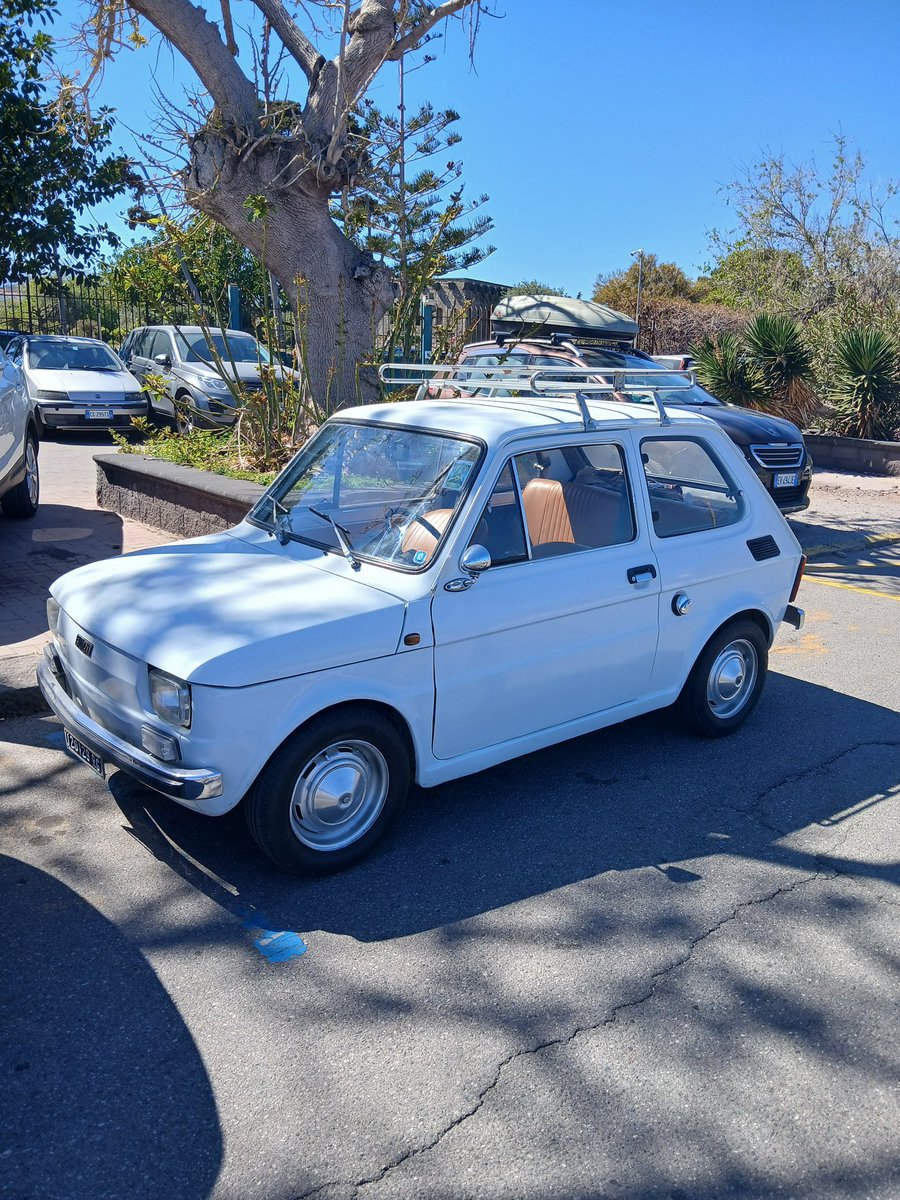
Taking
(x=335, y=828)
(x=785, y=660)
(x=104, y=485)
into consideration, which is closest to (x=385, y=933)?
(x=335, y=828)

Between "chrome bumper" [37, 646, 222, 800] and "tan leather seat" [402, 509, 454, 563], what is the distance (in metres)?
1.25

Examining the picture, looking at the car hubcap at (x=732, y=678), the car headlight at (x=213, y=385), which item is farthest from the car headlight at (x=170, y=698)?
the car headlight at (x=213, y=385)

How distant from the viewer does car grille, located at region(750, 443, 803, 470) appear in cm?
1067

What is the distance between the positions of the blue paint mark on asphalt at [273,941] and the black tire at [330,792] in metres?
0.24

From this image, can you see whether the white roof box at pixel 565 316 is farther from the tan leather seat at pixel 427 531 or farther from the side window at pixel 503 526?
the tan leather seat at pixel 427 531

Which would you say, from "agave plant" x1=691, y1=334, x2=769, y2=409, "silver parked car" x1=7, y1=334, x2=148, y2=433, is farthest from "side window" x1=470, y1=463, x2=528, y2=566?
"agave plant" x1=691, y1=334, x2=769, y2=409

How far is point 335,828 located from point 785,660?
13.3 feet

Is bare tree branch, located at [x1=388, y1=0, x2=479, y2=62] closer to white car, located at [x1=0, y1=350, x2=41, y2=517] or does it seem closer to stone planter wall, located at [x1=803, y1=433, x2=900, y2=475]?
white car, located at [x1=0, y1=350, x2=41, y2=517]

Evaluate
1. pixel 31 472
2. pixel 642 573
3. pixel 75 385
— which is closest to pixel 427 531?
pixel 642 573

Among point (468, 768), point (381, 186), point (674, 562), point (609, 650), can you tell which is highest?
point (381, 186)

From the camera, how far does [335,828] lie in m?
3.98

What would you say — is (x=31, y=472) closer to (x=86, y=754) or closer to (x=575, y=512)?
(x=86, y=754)

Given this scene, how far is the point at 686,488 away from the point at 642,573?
30.4 inches

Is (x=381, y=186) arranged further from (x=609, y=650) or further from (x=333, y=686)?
(x=333, y=686)
